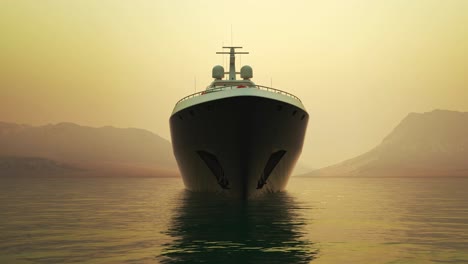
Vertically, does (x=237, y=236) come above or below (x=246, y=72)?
below

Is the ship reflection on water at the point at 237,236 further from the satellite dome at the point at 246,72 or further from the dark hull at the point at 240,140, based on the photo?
the satellite dome at the point at 246,72

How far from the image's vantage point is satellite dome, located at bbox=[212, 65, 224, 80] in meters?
42.5

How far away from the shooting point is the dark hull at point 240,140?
26.2 meters

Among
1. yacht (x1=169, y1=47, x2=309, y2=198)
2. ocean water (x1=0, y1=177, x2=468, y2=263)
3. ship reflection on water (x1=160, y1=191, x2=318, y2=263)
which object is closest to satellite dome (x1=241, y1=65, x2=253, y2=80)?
yacht (x1=169, y1=47, x2=309, y2=198)

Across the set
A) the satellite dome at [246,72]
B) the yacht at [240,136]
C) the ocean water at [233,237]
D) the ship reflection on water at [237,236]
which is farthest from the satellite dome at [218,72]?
the ocean water at [233,237]

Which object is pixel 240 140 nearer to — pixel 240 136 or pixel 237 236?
pixel 240 136

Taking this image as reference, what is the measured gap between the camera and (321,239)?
47.6 ft

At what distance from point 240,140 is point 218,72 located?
675 inches

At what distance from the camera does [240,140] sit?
2630 cm

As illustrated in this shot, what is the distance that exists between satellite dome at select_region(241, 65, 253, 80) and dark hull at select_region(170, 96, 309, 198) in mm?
12147

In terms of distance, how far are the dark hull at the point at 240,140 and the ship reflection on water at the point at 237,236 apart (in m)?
2.84

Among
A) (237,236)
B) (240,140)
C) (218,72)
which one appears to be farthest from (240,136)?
(218,72)

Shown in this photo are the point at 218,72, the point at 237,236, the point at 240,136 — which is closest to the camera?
the point at 237,236

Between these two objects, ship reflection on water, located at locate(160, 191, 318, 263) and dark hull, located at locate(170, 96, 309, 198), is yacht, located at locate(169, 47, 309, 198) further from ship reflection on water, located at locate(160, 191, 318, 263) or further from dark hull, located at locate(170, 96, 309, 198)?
ship reflection on water, located at locate(160, 191, 318, 263)
